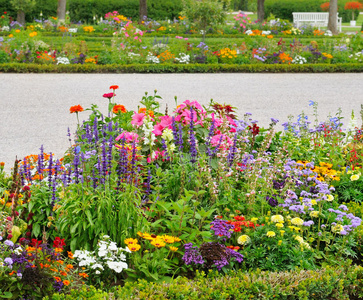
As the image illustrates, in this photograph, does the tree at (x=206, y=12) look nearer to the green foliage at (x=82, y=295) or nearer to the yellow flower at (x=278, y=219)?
the yellow flower at (x=278, y=219)

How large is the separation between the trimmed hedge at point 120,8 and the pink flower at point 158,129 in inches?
873

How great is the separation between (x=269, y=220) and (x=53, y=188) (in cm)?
153

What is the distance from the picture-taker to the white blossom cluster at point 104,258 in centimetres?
300

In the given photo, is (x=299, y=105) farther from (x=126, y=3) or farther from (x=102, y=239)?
(x=126, y=3)

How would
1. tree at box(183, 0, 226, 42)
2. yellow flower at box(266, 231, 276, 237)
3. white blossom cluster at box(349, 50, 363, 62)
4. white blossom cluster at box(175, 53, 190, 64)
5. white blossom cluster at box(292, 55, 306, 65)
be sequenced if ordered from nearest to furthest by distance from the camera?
yellow flower at box(266, 231, 276, 237), white blossom cluster at box(175, 53, 190, 64), white blossom cluster at box(292, 55, 306, 65), white blossom cluster at box(349, 50, 363, 62), tree at box(183, 0, 226, 42)

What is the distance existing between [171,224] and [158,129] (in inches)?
46.2

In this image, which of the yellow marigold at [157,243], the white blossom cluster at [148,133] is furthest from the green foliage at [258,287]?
the white blossom cluster at [148,133]

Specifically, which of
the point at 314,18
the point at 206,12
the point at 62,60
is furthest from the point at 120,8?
the point at 62,60

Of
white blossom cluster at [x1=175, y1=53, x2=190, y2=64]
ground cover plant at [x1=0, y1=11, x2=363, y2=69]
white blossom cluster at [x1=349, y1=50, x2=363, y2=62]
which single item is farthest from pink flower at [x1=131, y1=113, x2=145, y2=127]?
white blossom cluster at [x1=349, y1=50, x2=363, y2=62]

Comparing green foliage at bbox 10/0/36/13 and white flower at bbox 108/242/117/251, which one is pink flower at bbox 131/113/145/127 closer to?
white flower at bbox 108/242/117/251

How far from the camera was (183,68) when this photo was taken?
12.3 metres

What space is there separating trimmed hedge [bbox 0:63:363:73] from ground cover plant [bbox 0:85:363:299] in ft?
25.2

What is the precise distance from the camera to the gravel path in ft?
22.9

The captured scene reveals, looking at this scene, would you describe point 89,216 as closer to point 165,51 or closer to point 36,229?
point 36,229
